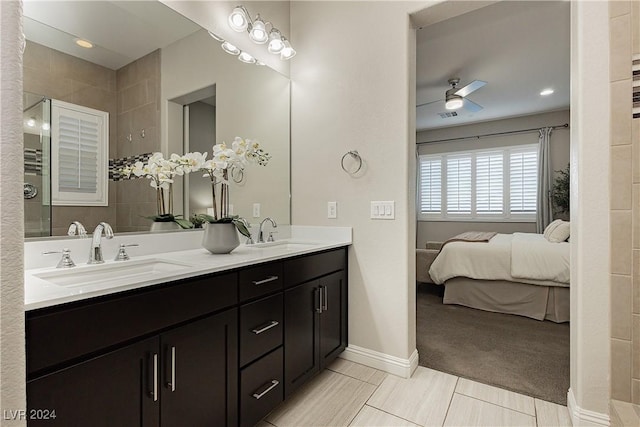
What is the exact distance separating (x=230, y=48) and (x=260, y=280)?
1.59 meters

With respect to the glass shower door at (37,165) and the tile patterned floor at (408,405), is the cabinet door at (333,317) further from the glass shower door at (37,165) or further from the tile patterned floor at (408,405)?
the glass shower door at (37,165)

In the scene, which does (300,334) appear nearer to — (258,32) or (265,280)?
(265,280)

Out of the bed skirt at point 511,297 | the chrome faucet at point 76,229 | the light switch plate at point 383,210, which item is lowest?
the bed skirt at point 511,297

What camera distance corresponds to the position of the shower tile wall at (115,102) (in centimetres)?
130

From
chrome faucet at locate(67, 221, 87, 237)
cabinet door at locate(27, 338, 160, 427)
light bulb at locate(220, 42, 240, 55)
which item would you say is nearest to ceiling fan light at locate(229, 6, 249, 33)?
light bulb at locate(220, 42, 240, 55)

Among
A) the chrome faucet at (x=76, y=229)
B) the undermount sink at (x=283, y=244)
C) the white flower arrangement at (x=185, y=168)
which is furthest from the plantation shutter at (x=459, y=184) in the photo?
the chrome faucet at (x=76, y=229)

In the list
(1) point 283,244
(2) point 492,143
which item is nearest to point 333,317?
(1) point 283,244

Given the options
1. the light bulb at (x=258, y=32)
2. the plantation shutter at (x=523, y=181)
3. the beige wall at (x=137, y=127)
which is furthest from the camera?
the plantation shutter at (x=523, y=181)

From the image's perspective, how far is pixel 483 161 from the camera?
5938 millimetres

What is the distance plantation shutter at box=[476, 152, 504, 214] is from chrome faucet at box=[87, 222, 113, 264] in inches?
243

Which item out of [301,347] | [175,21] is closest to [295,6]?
[175,21]

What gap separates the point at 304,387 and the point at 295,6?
→ 2818 millimetres

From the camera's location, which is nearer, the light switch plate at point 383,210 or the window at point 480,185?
the light switch plate at point 383,210

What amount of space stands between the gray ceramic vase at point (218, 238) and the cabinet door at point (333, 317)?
63 centimetres
